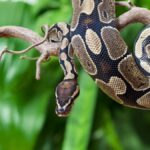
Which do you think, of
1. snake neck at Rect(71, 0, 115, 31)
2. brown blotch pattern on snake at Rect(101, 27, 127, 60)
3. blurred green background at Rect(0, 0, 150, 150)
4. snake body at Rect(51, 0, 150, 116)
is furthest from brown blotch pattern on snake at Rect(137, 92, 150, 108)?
blurred green background at Rect(0, 0, 150, 150)

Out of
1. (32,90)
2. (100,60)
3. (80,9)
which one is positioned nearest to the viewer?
(100,60)

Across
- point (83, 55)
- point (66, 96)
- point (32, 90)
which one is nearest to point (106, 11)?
point (83, 55)

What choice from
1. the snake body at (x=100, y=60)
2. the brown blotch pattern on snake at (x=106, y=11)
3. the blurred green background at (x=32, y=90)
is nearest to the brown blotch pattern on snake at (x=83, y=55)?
the snake body at (x=100, y=60)

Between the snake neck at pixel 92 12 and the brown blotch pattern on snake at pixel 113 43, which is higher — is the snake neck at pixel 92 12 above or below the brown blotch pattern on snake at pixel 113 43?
above

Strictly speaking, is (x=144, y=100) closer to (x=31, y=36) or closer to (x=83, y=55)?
(x=83, y=55)

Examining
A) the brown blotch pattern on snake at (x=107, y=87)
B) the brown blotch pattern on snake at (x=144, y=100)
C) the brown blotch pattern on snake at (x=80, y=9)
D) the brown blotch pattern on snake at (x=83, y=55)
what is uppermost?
the brown blotch pattern on snake at (x=80, y=9)

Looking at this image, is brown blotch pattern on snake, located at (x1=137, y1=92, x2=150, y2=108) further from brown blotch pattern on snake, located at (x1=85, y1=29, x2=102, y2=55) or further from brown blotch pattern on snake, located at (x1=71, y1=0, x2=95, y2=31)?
brown blotch pattern on snake, located at (x1=71, y1=0, x2=95, y2=31)

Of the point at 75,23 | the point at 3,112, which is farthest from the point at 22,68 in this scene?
the point at 75,23

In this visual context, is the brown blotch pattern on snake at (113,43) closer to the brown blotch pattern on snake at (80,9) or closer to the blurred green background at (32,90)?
the brown blotch pattern on snake at (80,9)
